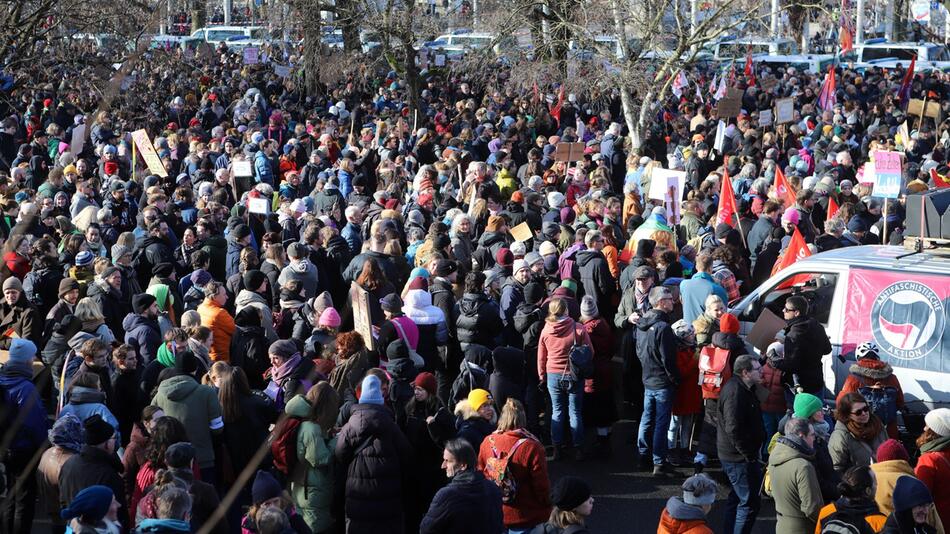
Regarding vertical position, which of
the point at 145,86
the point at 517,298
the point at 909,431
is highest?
the point at 145,86

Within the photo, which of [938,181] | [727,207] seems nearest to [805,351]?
[727,207]

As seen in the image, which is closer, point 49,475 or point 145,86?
point 49,475

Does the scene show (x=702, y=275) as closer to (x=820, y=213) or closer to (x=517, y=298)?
(x=517, y=298)

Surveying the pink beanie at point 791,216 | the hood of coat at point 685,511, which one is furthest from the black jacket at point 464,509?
the pink beanie at point 791,216

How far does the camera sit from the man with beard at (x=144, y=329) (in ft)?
28.1

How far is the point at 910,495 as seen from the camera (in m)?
5.89

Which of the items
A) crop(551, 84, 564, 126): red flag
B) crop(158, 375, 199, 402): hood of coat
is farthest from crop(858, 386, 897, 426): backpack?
crop(551, 84, 564, 126): red flag

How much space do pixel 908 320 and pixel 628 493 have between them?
2356 mm

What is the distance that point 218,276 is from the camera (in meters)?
11.6

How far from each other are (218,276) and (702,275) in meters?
4.65

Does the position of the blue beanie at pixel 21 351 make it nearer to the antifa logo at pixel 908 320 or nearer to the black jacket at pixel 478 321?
the black jacket at pixel 478 321

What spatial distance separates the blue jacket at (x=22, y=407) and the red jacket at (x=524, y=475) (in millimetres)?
2750

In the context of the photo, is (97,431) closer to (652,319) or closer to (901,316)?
(652,319)

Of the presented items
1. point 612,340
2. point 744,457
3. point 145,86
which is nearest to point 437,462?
point 744,457
